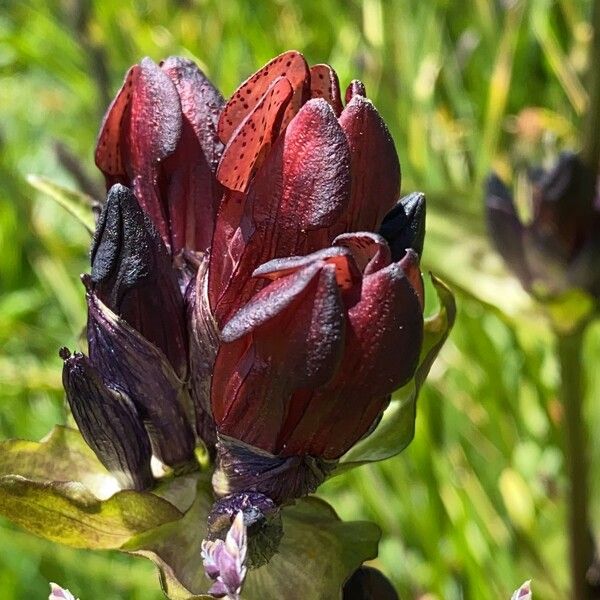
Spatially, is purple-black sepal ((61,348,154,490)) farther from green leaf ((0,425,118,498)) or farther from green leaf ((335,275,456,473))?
green leaf ((335,275,456,473))

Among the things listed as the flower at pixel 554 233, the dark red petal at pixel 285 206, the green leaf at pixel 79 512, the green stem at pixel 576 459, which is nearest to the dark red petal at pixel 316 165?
the dark red petal at pixel 285 206

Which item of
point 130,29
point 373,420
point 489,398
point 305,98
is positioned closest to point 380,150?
point 305,98

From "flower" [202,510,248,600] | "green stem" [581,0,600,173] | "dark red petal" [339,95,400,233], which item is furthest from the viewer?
"green stem" [581,0,600,173]

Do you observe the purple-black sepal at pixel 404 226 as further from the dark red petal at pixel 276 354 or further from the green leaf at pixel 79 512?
the green leaf at pixel 79 512

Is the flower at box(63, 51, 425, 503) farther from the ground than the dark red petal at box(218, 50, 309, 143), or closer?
closer

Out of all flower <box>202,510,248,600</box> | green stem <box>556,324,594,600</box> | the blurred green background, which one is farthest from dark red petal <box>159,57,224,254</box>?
green stem <box>556,324,594,600</box>

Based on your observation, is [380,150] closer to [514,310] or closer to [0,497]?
[0,497]
